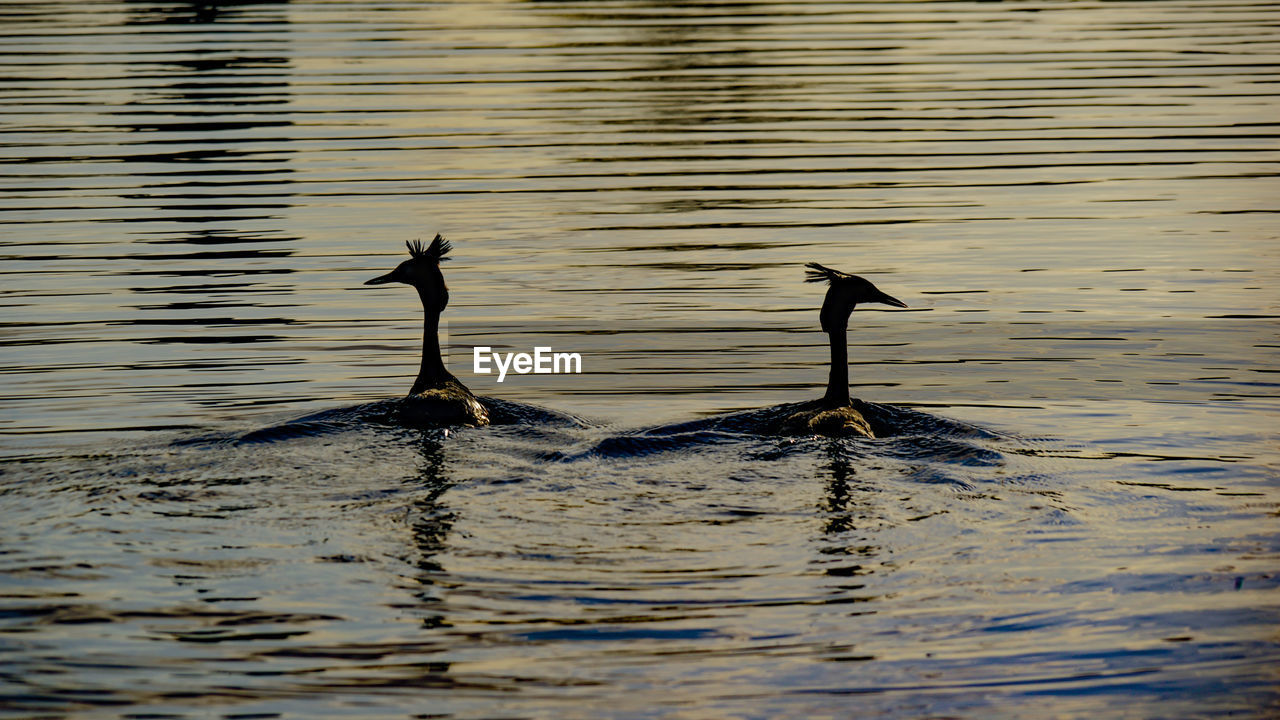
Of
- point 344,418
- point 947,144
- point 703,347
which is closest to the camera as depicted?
point 344,418

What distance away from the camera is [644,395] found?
40.9 feet

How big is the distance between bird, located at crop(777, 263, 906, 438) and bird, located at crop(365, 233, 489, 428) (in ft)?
6.60

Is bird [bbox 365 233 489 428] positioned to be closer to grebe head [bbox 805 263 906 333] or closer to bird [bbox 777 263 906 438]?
bird [bbox 777 263 906 438]

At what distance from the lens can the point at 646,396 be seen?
1244 centimetres

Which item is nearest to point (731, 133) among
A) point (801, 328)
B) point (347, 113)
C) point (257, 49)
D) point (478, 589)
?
point (347, 113)

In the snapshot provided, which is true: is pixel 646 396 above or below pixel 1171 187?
below

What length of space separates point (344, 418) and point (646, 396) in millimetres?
2420

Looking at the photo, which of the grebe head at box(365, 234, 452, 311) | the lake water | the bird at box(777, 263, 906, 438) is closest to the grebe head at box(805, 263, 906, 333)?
the bird at box(777, 263, 906, 438)

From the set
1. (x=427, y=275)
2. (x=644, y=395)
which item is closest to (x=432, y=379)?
(x=427, y=275)

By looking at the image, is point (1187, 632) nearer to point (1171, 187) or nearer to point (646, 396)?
point (646, 396)

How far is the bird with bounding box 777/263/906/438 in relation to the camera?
10516 mm

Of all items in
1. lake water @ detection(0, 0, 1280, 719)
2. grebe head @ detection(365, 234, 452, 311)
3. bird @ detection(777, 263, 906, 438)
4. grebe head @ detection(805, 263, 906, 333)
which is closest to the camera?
lake water @ detection(0, 0, 1280, 719)

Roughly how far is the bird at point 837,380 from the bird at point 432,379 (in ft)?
6.60

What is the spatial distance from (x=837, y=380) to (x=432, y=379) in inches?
104
